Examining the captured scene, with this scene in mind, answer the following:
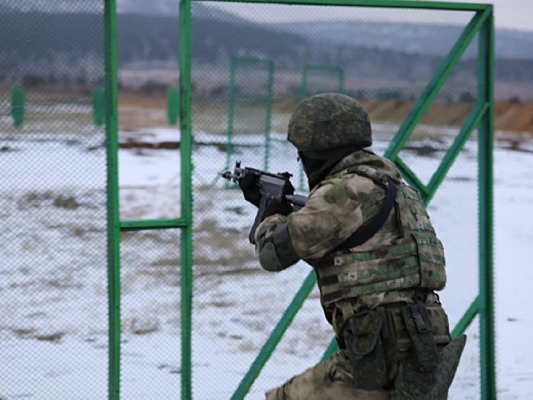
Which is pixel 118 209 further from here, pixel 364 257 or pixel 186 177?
pixel 364 257

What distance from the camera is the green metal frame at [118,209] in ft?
14.9

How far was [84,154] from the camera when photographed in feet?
15.0

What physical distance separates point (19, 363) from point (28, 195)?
98 cm

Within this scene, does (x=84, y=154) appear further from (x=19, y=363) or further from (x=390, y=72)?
(x=390, y=72)

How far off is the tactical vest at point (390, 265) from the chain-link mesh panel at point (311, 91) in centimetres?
133

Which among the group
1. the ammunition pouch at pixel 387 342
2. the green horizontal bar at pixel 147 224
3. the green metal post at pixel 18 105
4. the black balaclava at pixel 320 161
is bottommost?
the ammunition pouch at pixel 387 342

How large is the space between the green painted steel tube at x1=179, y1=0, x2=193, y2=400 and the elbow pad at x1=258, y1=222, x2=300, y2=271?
112 cm

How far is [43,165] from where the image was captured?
4.46m

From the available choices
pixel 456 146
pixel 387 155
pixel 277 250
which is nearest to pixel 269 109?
pixel 387 155

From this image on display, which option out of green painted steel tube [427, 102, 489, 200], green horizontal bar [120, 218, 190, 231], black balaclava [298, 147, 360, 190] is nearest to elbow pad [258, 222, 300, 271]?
black balaclava [298, 147, 360, 190]

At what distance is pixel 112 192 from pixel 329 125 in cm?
131

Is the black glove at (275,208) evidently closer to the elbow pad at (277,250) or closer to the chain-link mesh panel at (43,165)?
the elbow pad at (277,250)

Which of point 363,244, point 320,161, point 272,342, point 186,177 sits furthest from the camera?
point 272,342

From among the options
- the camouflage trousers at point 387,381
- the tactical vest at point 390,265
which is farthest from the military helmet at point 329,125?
the camouflage trousers at point 387,381
